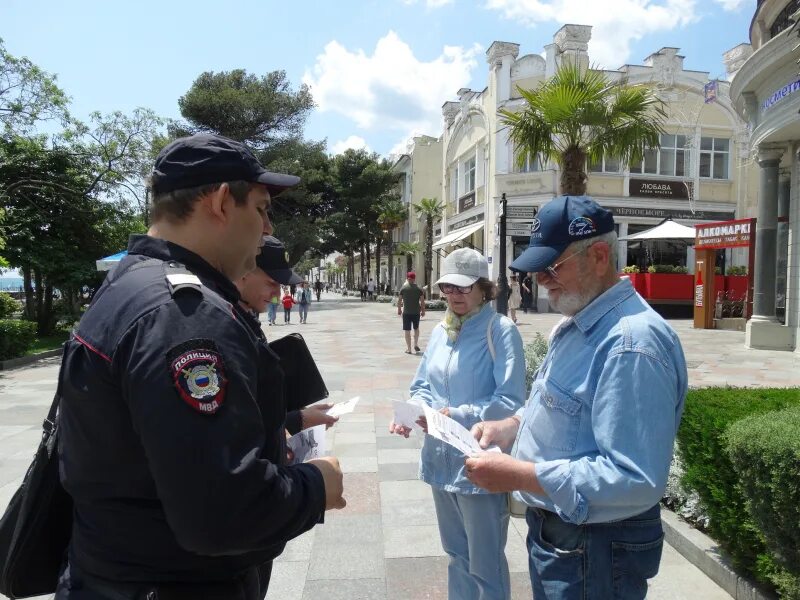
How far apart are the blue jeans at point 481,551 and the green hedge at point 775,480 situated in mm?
1183

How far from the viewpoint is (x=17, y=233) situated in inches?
698

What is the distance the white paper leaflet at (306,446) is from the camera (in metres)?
2.01

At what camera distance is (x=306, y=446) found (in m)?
2.04

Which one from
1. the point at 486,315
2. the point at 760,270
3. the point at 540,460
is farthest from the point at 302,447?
the point at 760,270

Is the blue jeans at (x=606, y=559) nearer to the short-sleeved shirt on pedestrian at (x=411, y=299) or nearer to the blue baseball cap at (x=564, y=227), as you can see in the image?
the blue baseball cap at (x=564, y=227)

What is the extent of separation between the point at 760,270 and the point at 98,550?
1552 cm

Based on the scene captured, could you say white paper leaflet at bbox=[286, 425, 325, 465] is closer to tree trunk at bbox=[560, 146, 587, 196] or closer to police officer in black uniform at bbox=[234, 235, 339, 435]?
police officer in black uniform at bbox=[234, 235, 339, 435]

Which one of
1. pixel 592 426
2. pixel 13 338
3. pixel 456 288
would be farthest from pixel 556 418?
pixel 13 338

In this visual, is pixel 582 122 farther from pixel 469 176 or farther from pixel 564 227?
pixel 469 176

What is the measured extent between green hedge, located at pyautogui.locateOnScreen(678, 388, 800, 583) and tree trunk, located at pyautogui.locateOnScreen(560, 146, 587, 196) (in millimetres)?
3242

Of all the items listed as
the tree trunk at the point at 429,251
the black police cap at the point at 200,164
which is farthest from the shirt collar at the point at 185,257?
the tree trunk at the point at 429,251

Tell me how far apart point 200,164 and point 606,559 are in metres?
1.60

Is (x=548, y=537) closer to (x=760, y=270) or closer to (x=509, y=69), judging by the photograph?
(x=760, y=270)

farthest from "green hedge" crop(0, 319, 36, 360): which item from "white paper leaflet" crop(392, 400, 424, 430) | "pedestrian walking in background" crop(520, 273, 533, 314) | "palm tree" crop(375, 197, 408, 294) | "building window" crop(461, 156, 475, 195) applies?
"palm tree" crop(375, 197, 408, 294)
